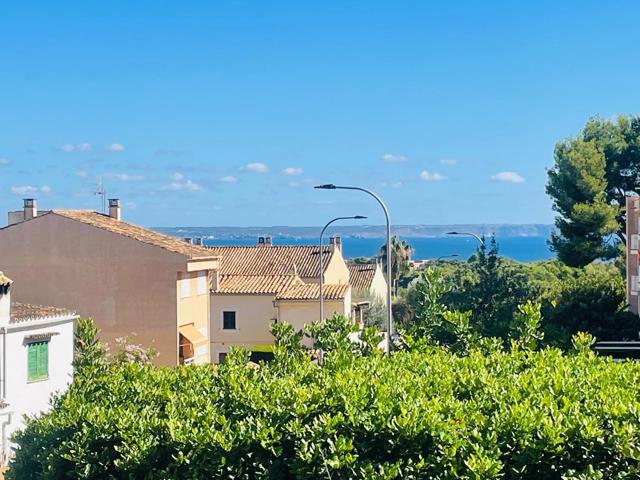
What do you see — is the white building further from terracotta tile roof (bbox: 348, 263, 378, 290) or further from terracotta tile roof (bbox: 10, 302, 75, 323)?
terracotta tile roof (bbox: 348, 263, 378, 290)

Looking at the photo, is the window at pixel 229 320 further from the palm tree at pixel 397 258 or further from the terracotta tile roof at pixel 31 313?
the palm tree at pixel 397 258

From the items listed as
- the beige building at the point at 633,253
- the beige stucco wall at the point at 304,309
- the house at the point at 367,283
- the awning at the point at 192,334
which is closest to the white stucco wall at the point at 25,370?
the awning at the point at 192,334

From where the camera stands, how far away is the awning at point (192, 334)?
3619cm

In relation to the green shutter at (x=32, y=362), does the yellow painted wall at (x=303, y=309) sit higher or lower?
higher

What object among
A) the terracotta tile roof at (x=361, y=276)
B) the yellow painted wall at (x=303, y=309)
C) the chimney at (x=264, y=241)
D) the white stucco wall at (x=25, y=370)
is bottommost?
the white stucco wall at (x=25, y=370)

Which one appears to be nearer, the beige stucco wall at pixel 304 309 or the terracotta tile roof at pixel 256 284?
the beige stucco wall at pixel 304 309

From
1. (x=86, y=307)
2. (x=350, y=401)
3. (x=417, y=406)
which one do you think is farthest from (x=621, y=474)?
(x=86, y=307)

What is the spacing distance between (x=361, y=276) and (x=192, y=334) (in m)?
26.7

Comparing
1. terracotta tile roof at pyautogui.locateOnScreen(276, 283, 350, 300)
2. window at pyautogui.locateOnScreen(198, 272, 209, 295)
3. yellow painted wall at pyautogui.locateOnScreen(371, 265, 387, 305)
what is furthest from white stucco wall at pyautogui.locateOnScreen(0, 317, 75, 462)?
yellow painted wall at pyautogui.locateOnScreen(371, 265, 387, 305)

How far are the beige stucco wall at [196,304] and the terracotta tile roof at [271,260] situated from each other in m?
12.6

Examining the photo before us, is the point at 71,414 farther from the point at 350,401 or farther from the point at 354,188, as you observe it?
the point at 354,188

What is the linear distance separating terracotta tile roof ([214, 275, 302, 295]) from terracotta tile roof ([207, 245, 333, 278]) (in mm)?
5341

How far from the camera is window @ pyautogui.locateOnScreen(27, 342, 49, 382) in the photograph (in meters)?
27.5

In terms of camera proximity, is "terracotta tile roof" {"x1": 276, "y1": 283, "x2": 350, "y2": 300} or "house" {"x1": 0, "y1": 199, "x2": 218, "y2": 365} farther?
"terracotta tile roof" {"x1": 276, "y1": 283, "x2": 350, "y2": 300}
